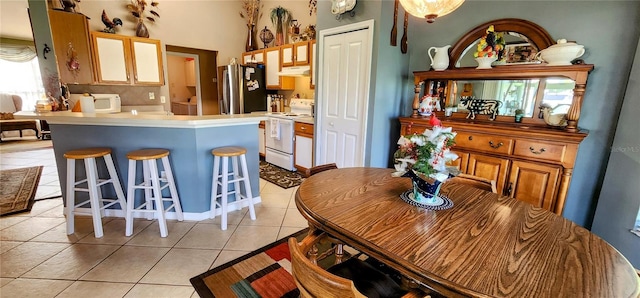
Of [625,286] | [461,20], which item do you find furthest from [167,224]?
[461,20]

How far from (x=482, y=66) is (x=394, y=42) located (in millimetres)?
878

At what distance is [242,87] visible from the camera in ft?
15.2

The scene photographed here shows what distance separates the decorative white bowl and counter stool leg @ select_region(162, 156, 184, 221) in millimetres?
3271

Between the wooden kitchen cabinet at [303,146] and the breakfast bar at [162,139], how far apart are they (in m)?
1.30

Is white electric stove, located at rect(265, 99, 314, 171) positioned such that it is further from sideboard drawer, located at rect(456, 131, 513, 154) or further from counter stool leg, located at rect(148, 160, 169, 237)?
sideboard drawer, located at rect(456, 131, 513, 154)

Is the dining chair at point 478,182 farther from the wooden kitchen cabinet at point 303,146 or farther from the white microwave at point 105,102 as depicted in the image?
the white microwave at point 105,102

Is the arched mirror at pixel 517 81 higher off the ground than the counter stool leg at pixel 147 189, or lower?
higher

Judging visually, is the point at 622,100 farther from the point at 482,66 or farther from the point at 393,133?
the point at 393,133

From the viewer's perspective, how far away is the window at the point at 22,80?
6121 millimetres

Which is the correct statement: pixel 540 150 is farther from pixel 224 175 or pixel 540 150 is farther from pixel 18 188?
pixel 18 188

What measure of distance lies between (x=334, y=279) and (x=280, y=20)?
4.91 meters

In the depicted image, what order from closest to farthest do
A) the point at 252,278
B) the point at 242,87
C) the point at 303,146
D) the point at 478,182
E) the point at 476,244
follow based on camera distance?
1. the point at 476,244
2. the point at 478,182
3. the point at 252,278
4. the point at 303,146
5. the point at 242,87

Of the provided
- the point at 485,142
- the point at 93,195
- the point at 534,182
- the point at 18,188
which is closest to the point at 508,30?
the point at 485,142

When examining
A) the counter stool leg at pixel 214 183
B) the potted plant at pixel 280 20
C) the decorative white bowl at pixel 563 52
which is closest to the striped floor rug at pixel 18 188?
the counter stool leg at pixel 214 183
